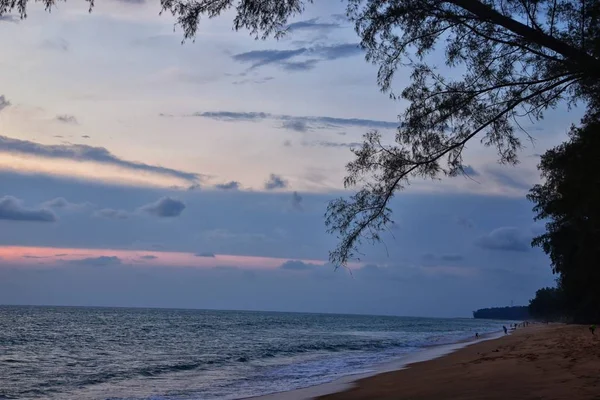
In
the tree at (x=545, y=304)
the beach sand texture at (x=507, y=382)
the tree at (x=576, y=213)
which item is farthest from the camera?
the tree at (x=545, y=304)

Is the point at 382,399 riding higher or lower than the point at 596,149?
lower

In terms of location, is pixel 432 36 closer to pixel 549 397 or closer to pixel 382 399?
pixel 549 397

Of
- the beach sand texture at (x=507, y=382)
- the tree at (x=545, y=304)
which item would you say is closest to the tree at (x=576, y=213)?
the beach sand texture at (x=507, y=382)

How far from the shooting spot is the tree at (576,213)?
19.4 meters

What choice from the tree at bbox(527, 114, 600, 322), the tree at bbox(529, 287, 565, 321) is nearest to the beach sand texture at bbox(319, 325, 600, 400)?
the tree at bbox(527, 114, 600, 322)

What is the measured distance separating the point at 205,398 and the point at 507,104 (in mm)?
15243

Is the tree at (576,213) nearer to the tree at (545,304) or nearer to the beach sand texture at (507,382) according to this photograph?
the beach sand texture at (507,382)

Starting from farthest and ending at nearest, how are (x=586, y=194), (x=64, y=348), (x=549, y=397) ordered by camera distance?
(x=64, y=348) < (x=586, y=194) < (x=549, y=397)

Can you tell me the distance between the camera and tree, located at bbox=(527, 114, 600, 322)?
19359 mm

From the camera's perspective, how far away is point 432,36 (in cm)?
934

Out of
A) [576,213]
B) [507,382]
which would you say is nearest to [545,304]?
[576,213]

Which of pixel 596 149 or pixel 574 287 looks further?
pixel 574 287

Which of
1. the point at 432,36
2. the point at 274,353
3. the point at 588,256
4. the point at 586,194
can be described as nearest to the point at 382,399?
the point at 432,36

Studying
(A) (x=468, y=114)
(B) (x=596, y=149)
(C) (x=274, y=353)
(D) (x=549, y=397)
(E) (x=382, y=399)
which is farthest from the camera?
(C) (x=274, y=353)
